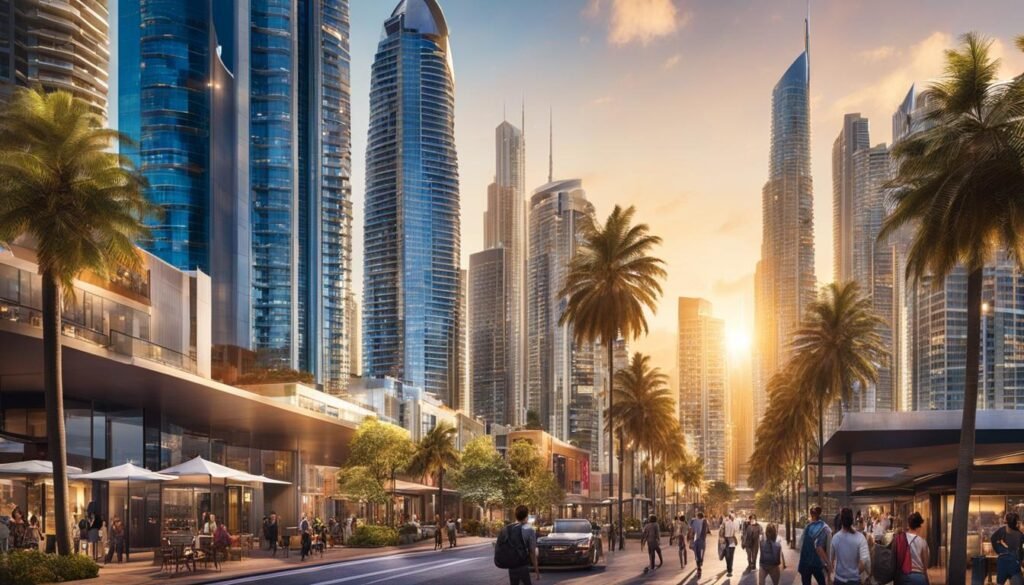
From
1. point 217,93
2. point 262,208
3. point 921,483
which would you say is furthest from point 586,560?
point 262,208

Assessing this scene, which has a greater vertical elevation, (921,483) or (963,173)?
(963,173)

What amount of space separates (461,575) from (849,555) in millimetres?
19346

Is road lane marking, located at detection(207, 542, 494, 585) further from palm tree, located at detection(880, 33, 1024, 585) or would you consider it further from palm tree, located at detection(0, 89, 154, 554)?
palm tree, located at detection(880, 33, 1024, 585)

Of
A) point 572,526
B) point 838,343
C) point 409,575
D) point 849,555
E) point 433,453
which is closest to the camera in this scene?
point 849,555

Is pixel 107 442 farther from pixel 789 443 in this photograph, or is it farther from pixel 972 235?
pixel 789 443

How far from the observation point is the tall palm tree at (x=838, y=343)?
209 feet

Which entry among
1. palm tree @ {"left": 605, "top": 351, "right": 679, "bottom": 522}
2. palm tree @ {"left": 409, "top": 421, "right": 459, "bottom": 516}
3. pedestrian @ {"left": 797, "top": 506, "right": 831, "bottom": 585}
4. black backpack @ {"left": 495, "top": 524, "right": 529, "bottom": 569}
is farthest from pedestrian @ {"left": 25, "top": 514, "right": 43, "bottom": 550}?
palm tree @ {"left": 605, "top": 351, "right": 679, "bottom": 522}

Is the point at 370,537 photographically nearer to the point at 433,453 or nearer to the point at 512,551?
the point at 433,453

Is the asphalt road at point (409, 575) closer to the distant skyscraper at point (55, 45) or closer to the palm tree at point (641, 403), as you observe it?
the palm tree at point (641, 403)

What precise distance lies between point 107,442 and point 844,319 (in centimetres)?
4242

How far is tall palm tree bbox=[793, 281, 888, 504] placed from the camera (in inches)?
2509

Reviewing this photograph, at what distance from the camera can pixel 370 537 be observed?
54562 mm

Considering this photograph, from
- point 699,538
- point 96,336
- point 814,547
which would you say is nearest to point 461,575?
point 699,538

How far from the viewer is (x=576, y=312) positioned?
56938 millimetres
